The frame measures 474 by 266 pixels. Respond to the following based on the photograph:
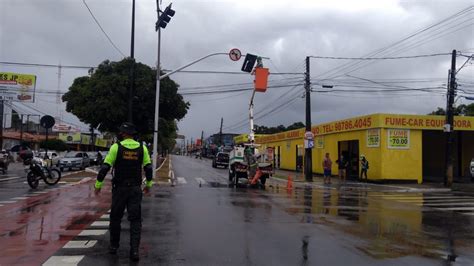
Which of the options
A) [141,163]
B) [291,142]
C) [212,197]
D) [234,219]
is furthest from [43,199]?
[291,142]

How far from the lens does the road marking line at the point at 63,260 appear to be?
22.9 ft

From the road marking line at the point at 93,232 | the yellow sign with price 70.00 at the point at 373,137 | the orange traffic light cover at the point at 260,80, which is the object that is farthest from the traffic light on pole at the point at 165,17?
the road marking line at the point at 93,232

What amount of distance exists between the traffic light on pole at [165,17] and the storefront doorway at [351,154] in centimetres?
1712

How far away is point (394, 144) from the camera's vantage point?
31.5 metres

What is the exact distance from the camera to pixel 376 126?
103 feet

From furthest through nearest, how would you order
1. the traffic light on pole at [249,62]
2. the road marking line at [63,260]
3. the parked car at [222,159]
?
the parked car at [222,159]
the traffic light on pole at [249,62]
the road marking line at [63,260]

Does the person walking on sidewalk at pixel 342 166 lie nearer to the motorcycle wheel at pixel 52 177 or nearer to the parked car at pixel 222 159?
the motorcycle wheel at pixel 52 177

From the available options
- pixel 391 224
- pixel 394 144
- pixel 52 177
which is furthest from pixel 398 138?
pixel 52 177

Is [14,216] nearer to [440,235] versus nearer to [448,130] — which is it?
[440,235]

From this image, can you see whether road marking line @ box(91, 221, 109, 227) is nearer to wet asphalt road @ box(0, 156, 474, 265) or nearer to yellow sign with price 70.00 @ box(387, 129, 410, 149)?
wet asphalt road @ box(0, 156, 474, 265)

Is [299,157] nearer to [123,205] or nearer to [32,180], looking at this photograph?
[32,180]

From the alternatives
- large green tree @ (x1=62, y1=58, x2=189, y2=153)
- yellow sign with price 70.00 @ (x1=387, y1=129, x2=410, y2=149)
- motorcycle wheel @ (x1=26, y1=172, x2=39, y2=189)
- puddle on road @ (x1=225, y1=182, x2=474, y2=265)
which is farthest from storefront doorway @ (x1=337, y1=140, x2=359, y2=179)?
motorcycle wheel @ (x1=26, y1=172, x2=39, y2=189)

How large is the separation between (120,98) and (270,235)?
25.6 meters

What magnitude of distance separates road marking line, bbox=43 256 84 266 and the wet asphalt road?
0.6 inches
